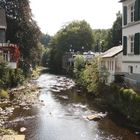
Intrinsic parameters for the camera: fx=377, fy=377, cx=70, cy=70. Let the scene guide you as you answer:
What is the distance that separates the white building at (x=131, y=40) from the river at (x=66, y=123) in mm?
5083

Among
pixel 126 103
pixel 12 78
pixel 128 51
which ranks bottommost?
pixel 126 103

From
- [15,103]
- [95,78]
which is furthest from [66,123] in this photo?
[95,78]

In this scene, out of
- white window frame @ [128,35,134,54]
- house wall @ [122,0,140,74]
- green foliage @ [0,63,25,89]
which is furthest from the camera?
green foliage @ [0,63,25,89]

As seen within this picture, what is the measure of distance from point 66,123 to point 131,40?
40.0 feet

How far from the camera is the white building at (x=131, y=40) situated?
1432 inches

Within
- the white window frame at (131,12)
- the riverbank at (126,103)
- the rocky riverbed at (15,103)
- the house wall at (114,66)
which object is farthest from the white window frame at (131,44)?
the rocky riverbed at (15,103)

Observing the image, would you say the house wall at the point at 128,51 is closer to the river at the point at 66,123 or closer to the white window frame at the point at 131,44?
the white window frame at the point at 131,44

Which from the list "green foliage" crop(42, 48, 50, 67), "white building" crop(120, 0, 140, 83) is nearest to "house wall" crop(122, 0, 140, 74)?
"white building" crop(120, 0, 140, 83)

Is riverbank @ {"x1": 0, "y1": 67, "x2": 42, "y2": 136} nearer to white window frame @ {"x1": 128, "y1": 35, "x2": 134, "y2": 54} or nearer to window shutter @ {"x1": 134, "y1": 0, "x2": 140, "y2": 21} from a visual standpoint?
white window frame @ {"x1": 128, "y1": 35, "x2": 134, "y2": 54}

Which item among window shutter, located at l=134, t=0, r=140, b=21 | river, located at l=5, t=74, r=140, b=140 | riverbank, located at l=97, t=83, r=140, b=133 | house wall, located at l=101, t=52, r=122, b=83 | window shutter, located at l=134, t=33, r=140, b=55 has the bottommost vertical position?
river, located at l=5, t=74, r=140, b=140

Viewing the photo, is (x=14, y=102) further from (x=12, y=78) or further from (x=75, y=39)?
(x=75, y=39)

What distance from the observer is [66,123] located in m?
32.0

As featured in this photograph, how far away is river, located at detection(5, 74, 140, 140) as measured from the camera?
90.5 feet

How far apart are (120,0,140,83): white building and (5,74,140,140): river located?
200 inches
